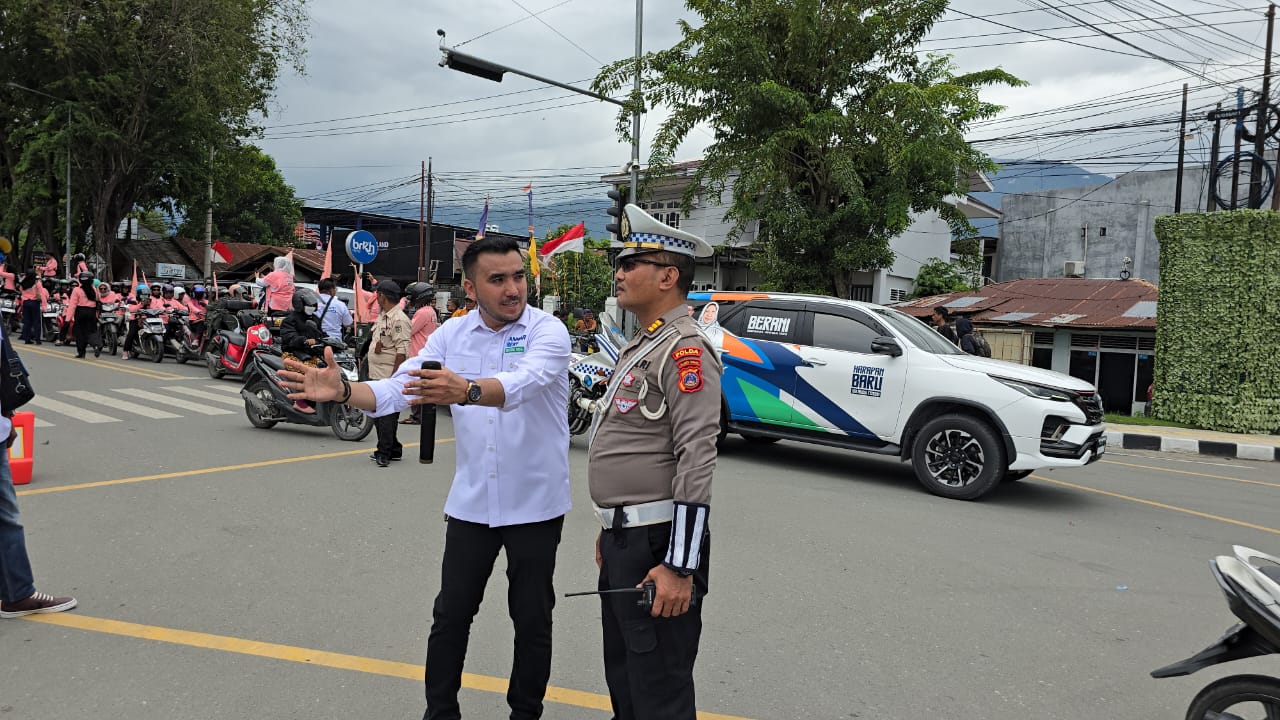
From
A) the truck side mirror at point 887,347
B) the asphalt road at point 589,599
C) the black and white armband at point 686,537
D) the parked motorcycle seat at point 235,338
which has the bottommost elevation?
the asphalt road at point 589,599

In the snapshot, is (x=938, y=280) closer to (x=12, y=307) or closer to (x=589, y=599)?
(x=589, y=599)

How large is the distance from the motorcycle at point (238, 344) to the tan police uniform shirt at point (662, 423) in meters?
10.7

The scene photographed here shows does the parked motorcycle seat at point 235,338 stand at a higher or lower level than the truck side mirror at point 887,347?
lower

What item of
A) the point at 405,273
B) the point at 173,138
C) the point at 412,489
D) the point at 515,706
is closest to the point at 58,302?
the point at 173,138

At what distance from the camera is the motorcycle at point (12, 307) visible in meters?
22.4

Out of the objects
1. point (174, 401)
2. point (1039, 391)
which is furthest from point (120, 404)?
point (1039, 391)

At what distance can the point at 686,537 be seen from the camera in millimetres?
2312

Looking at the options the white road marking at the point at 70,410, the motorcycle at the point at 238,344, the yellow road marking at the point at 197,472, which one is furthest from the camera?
the motorcycle at the point at 238,344

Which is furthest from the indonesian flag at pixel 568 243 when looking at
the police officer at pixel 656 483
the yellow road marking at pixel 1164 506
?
the police officer at pixel 656 483

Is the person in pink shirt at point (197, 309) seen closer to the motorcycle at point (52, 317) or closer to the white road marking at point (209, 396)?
the white road marking at point (209, 396)

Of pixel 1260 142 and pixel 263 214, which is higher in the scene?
pixel 263 214

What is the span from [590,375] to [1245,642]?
722cm

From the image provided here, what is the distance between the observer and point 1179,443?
40.6 ft

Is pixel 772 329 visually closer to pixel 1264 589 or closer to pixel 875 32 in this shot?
pixel 1264 589
